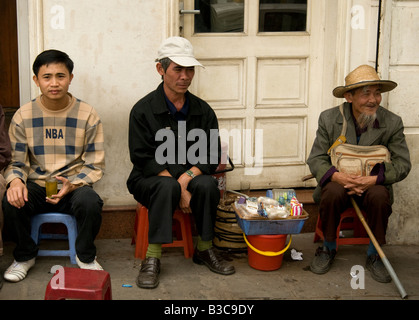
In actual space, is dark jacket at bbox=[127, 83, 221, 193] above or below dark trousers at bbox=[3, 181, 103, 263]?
Result: above

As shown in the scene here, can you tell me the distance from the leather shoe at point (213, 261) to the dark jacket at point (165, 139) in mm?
589

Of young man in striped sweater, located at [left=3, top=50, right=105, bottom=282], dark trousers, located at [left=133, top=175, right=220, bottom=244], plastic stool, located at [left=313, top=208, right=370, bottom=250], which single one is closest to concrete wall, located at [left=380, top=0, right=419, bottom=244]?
plastic stool, located at [left=313, top=208, right=370, bottom=250]

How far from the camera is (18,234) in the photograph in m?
3.80

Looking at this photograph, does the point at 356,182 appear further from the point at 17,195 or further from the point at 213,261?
the point at 17,195

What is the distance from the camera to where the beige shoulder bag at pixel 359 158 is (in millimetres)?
4047

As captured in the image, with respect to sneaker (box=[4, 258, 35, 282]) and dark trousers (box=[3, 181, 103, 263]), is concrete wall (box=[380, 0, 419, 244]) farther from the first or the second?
sneaker (box=[4, 258, 35, 282])

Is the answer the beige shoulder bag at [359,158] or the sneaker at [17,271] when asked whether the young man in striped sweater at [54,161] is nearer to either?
the sneaker at [17,271]

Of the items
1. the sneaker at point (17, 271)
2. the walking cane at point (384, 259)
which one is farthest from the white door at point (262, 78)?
Answer: the sneaker at point (17, 271)

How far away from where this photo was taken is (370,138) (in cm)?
410

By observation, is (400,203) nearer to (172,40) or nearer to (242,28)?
(242,28)

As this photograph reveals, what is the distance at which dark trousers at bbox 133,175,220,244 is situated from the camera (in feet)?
12.5

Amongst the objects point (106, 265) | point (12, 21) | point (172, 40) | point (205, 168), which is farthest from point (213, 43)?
point (12, 21)

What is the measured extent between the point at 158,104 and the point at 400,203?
2.15m
